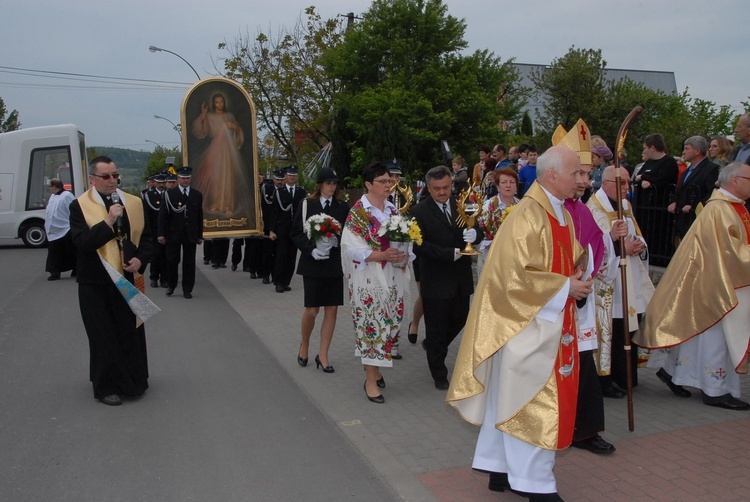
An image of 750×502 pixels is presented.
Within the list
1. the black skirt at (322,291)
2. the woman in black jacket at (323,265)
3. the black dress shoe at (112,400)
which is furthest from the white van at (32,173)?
the black dress shoe at (112,400)

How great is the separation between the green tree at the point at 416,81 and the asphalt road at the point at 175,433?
61.8 feet

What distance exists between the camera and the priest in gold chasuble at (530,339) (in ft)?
12.7

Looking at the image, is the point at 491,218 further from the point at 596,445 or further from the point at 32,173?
the point at 32,173

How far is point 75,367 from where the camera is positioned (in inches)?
297

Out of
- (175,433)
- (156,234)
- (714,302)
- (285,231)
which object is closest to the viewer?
(175,433)

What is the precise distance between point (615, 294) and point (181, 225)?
8.39m

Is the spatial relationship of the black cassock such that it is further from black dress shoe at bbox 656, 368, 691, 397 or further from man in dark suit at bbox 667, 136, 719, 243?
man in dark suit at bbox 667, 136, 719, 243

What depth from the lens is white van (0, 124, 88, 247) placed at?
22641mm

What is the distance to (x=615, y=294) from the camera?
6.12m

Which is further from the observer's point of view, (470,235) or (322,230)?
(322,230)

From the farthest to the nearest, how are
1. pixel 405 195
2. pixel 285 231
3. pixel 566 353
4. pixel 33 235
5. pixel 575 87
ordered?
pixel 575 87 < pixel 33 235 < pixel 285 231 < pixel 405 195 < pixel 566 353

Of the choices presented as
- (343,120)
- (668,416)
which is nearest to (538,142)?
(343,120)

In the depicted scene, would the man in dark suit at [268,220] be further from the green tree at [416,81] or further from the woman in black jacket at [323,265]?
the green tree at [416,81]

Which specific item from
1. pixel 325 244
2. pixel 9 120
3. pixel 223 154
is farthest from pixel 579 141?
pixel 9 120
